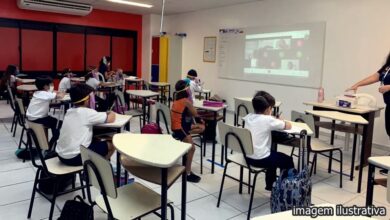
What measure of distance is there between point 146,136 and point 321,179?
7.71 ft

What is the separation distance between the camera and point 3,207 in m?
2.75

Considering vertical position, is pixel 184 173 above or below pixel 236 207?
above

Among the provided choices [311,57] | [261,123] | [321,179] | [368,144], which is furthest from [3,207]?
[311,57]

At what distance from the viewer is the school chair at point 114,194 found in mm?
1729

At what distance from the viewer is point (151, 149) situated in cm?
211

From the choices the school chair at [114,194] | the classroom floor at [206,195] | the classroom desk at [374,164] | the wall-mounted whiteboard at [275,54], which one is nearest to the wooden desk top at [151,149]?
the school chair at [114,194]

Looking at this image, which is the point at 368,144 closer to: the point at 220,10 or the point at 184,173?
the point at 184,173

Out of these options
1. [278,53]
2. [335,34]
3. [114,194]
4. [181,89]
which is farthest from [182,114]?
[278,53]

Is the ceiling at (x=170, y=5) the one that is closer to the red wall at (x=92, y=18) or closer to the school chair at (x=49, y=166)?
the red wall at (x=92, y=18)

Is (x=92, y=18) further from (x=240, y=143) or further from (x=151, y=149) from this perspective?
(x=151, y=149)

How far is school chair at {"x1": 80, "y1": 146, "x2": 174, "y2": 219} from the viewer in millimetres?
1729

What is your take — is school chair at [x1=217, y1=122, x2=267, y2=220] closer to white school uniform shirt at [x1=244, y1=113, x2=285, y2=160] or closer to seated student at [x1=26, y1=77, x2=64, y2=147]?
white school uniform shirt at [x1=244, y1=113, x2=285, y2=160]

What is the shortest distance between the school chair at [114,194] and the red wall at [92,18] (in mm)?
7953

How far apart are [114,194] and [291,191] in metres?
1.31
